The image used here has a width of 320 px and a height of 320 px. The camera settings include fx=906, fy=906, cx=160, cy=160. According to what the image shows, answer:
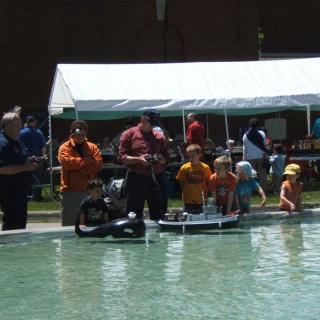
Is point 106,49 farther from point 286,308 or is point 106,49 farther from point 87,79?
point 286,308

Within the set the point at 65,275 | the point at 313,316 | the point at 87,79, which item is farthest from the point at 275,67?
the point at 313,316

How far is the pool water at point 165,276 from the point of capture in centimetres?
609

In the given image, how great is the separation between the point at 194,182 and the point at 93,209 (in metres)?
1.50

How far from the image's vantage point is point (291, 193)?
11.8 m

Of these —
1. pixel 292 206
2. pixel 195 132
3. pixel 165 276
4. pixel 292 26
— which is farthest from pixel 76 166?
pixel 292 26

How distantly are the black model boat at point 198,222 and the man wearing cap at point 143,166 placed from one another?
555 millimetres

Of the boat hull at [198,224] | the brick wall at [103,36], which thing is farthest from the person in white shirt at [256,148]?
the boat hull at [198,224]

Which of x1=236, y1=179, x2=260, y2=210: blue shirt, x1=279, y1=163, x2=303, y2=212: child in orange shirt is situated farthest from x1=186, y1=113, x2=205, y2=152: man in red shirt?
x1=236, y1=179, x2=260, y2=210: blue shirt

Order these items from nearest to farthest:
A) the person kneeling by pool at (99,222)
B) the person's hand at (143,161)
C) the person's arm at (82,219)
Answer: the person kneeling by pool at (99,222) → the person's arm at (82,219) → the person's hand at (143,161)

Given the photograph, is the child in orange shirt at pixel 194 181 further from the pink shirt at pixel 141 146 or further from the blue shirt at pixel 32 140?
the blue shirt at pixel 32 140

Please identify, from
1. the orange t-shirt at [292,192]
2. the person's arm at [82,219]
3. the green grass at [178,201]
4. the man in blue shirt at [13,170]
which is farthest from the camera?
the green grass at [178,201]

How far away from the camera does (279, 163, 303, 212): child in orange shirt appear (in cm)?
1158

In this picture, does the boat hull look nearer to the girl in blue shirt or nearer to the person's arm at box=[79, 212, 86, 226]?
the person's arm at box=[79, 212, 86, 226]

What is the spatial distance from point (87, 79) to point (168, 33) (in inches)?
381
